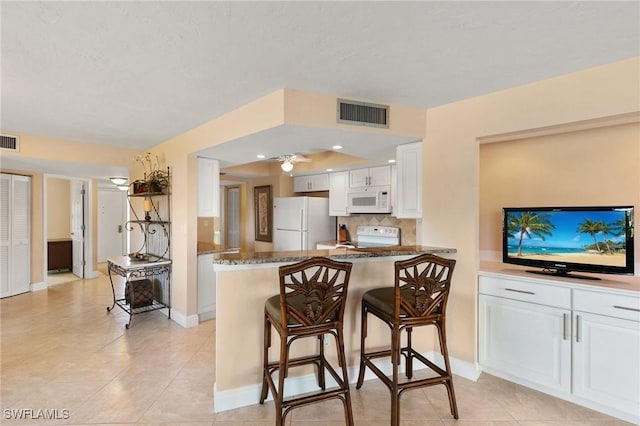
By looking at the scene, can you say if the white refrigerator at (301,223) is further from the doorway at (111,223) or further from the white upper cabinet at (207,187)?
the doorway at (111,223)

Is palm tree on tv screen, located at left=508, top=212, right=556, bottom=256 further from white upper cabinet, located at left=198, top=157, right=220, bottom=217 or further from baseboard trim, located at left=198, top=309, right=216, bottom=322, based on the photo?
baseboard trim, located at left=198, top=309, right=216, bottom=322

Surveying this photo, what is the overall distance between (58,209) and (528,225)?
28.4 ft

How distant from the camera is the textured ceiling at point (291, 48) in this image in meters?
1.51

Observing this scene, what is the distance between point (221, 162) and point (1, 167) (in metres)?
3.34

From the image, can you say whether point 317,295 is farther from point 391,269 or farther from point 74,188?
point 74,188

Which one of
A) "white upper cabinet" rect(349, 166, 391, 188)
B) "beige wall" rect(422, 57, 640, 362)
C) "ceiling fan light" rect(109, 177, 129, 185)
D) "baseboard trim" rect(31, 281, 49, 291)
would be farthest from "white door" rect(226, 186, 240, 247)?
"beige wall" rect(422, 57, 640, 362)

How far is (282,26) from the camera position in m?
1.62

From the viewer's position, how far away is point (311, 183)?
18.3 feet

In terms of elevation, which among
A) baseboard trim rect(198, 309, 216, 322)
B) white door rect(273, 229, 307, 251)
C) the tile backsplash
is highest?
the tile backsplash

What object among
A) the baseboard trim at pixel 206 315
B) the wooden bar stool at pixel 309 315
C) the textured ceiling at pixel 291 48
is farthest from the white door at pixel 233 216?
the wooden bar stool at pixel 309 315

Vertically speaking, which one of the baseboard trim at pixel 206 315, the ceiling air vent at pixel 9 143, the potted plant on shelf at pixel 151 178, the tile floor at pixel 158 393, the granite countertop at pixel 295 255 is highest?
the ceiling air vent at pixel 9 143

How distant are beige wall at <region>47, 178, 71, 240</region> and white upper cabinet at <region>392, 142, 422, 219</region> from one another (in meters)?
7.46

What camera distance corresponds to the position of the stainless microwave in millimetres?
4410

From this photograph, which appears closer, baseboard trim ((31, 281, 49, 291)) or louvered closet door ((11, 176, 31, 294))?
louvered closet door ((11, 176, 31, 294))
